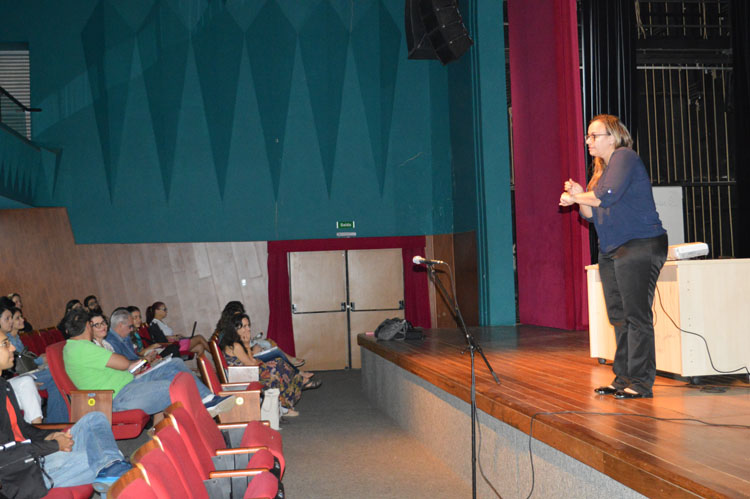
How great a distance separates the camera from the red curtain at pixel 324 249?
10.4 m

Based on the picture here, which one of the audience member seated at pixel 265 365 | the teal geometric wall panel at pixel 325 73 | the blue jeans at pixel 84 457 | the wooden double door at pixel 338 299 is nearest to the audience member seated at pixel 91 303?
the wooden double door at pixel 338 299

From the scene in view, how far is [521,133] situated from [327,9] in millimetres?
3981

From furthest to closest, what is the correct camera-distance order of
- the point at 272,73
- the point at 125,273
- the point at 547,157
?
the point at 272,73, the point at 125,273, the point at 547,157

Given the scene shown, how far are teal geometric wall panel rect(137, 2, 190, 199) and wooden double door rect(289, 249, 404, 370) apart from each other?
2532 mm

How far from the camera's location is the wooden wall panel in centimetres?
977

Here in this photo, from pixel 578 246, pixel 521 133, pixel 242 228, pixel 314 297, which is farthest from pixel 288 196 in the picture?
pixel 578 246

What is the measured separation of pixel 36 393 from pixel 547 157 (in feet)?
20.5

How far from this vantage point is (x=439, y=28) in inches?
331

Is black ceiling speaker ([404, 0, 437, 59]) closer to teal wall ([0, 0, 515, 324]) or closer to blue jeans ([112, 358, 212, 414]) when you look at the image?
teal wall ([0, 0, 515, 324])

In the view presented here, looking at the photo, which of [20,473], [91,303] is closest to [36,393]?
[20,473]

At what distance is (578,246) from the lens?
25.6 ft

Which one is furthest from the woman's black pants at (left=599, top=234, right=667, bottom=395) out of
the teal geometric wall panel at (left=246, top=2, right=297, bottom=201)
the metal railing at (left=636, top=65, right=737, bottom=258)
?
the metal railing at (left=636, top=65, right=737, bottom=258)

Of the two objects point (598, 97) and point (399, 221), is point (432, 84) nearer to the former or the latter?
point (399, 221)

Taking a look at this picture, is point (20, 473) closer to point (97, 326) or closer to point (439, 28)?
point (97, 326)
